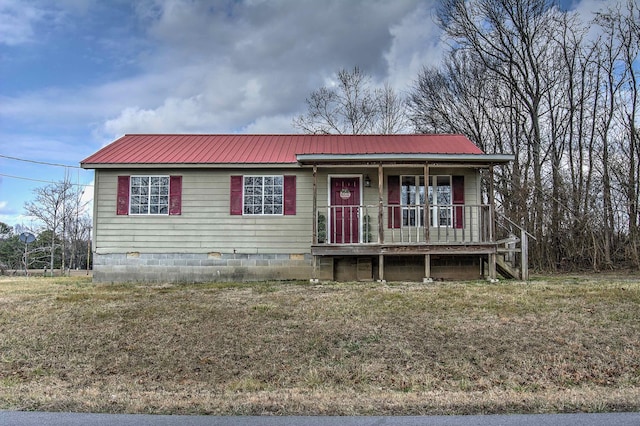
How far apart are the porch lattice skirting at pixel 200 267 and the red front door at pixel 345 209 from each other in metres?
1.06

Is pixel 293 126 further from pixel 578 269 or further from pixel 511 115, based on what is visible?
pixel 578 269

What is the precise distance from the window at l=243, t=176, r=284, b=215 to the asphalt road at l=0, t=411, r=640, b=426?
9064mm

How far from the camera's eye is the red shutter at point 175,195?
13.6 metres

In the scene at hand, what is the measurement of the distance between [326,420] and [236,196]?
9646mm

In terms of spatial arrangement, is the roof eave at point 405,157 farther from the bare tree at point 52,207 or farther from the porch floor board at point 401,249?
the bare tree at point 52,207

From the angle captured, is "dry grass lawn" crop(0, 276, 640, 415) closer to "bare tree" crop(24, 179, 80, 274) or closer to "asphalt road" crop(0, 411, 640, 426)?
"asphalt road" crop(0, 411, 640, 426)

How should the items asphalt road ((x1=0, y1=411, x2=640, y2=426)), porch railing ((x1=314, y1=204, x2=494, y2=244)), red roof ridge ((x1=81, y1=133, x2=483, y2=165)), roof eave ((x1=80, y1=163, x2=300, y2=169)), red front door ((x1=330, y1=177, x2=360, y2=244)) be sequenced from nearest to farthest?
1. asphalt road ((x1=0, y1=411, x2=640, y2=426))
2. porch railing ((x1=314, y1=204, x2=494, y2=244))
3. roof eave ((x1=80, y1=163, x2=300, y2=169))
4. red front door ((x1=330, y1=177, x2=360, y2=244))
5. red roof ridge ((x1=81, y1=133, x2=483, y2=165))

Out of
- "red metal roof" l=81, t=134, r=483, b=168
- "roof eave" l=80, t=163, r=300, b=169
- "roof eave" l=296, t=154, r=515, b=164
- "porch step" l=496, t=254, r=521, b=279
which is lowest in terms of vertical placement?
"porch step" l=496, t=254, r=521, b=279

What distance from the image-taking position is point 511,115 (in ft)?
75.1

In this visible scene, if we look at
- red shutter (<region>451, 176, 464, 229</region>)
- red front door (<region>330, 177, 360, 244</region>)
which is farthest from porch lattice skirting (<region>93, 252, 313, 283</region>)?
red shutter (<region>451, 176, 464, 229</region>)

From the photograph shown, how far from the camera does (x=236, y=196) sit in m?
13.6

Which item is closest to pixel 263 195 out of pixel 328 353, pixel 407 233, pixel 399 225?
pixel 399 225

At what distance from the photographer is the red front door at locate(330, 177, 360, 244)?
532 inches

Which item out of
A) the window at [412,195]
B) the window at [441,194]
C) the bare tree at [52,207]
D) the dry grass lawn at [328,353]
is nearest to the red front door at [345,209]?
the window at [412,195]
